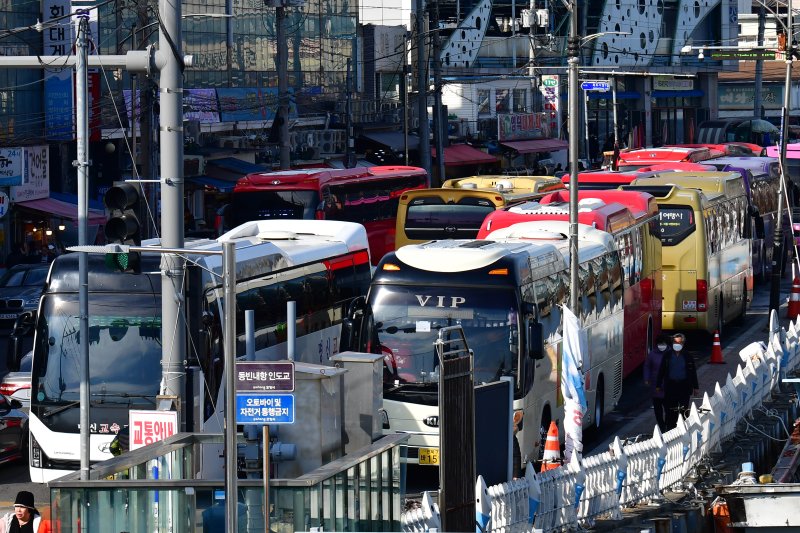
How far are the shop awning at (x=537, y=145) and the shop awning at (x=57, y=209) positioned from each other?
109ft

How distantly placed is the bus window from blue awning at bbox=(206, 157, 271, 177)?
2671 centimetres

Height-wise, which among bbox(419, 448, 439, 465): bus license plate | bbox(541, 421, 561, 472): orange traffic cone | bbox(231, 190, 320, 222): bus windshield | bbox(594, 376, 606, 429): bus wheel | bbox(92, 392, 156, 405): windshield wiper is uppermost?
bbox(231, 190, 320, 222): bus windshield

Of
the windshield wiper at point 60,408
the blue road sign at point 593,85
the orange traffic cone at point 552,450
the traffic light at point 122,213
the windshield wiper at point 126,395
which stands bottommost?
the orange traffic cone at point 552,450

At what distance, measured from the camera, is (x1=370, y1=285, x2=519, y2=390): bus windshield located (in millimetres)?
19062

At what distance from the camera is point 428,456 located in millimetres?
19047

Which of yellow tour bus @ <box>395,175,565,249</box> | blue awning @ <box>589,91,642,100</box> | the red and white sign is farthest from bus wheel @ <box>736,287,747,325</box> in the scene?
blue awning @ <box>589,91,642,100</box>

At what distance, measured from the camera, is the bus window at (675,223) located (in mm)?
30938

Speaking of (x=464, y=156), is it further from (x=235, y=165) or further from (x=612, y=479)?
(x=612, y=479)

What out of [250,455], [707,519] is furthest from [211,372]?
[707,519]

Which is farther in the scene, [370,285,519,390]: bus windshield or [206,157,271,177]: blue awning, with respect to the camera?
[206,157,271,177]: blue awning

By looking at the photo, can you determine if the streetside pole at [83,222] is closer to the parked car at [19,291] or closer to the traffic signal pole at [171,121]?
the traffic signal pole at [171,121]

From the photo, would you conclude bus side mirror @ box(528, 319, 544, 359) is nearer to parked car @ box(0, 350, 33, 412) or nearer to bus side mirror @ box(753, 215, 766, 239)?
parked car @ box(0, 350, 33, 412)

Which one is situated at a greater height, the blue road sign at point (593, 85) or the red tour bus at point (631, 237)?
the blue road sign at point (593, 85)

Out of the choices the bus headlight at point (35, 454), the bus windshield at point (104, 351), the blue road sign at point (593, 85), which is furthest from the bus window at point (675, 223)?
the bus headlight at point (35, 454)
